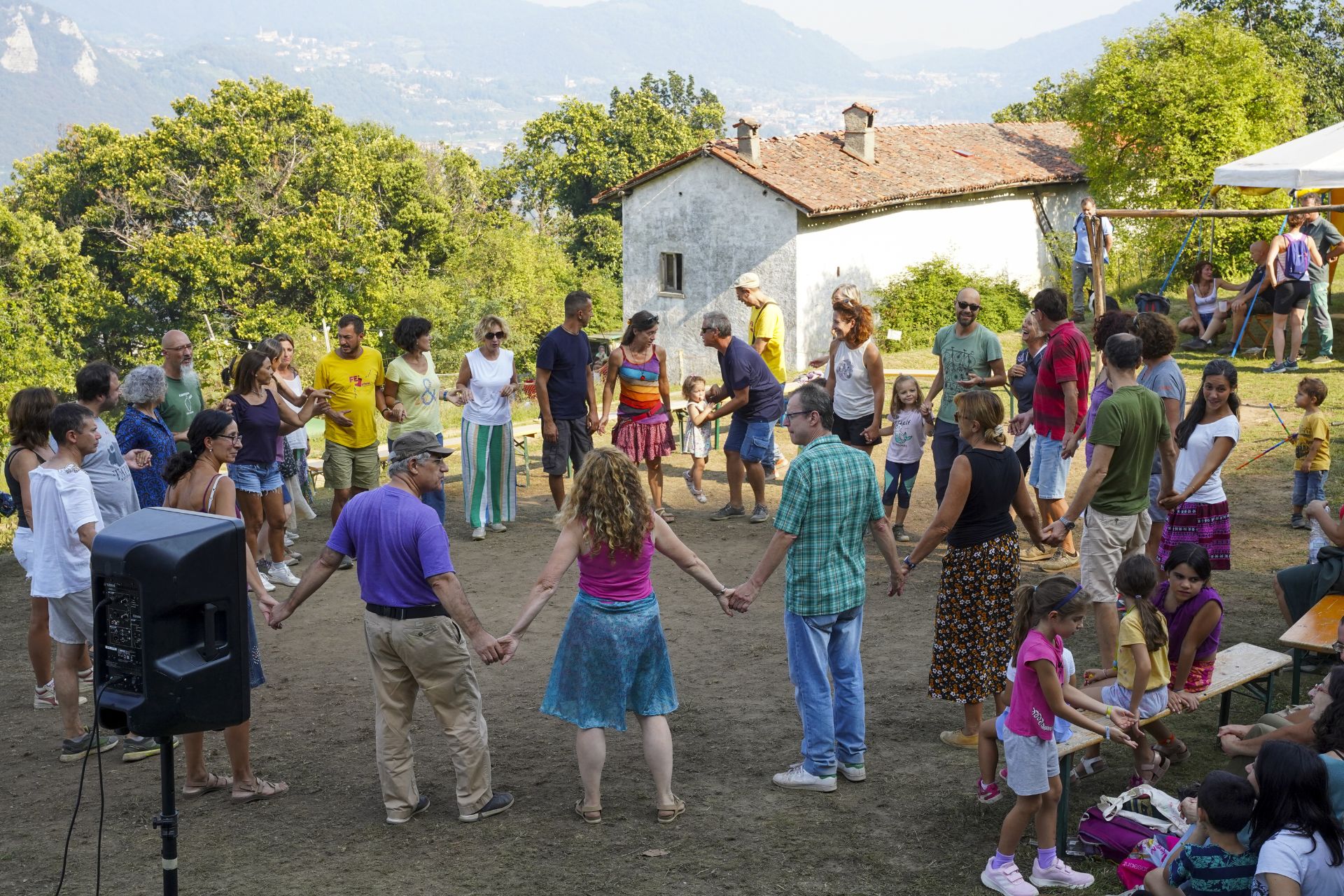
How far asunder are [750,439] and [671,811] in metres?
4.81

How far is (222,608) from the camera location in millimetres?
3930

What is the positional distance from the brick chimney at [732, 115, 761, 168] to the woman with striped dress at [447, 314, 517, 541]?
21.7 m

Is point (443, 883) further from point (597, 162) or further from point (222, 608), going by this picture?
point (597, 162)

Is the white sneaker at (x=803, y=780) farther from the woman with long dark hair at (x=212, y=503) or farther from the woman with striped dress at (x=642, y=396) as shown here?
the woman with striped dress at (x=642, y=396)

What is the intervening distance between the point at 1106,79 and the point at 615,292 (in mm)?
36352

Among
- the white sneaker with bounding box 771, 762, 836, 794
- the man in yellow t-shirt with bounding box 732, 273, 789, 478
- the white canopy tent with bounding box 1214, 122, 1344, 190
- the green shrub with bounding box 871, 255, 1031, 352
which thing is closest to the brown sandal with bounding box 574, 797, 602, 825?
the white sneaker with bounding box 771, 762, 836, 794

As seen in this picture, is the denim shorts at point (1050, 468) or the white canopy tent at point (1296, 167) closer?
the denim shorts at point (1050, 468)

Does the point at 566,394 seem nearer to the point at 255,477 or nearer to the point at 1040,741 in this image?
the point at 255,477

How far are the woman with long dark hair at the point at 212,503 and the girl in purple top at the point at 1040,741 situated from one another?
312cm

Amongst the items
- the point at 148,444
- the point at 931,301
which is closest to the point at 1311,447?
the point at 148,444

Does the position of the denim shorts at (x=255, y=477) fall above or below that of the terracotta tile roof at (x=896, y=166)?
below

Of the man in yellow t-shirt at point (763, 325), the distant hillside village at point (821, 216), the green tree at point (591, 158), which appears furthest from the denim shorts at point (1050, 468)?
the green tree at point (591, 158)

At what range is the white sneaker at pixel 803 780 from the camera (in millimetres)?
5094

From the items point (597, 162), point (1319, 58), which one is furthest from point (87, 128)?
point (1319, 58)
